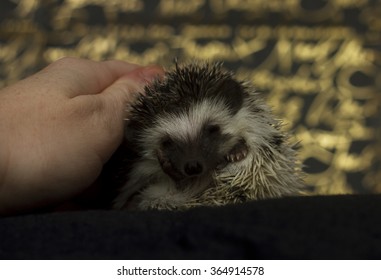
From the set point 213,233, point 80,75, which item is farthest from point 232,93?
point 213,233

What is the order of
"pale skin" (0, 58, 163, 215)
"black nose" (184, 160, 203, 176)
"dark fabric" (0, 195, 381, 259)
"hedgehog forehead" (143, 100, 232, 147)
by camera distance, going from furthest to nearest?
1. "hedgehog forehead" (143, 100, 232, 147)
2. "black nose" (184, 160, 203, 176)
3. "pale skin" (0, 58, 163, 215)
4. "dark fabric" (0, 195, 381, 259)

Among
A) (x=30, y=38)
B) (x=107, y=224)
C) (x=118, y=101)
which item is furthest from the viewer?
(x=30, y=38)

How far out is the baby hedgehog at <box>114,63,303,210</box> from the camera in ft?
4.30

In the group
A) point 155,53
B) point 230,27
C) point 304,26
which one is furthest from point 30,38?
point 304,26

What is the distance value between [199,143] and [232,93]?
0.17 meters

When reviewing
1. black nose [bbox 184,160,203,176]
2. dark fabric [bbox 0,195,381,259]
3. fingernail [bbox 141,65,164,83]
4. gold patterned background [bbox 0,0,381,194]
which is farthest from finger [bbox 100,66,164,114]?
gold patterned background [bbox 0,0,381,194]

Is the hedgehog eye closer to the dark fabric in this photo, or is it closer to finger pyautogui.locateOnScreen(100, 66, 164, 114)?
finger pyautogui.locateOnScreen(100, 66, 164, 114)

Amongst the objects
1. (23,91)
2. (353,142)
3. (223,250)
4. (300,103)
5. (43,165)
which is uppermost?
(300,103)

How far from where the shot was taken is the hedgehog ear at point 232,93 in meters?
1.40

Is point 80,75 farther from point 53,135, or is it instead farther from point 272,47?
point 272,47

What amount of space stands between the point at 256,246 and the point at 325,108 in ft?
6.56

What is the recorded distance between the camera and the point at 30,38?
2.54 meters

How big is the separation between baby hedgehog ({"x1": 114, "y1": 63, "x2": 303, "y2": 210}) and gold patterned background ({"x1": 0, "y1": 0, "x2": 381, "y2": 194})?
1.16 metres

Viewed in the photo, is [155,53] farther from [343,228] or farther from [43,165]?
[343,228]
